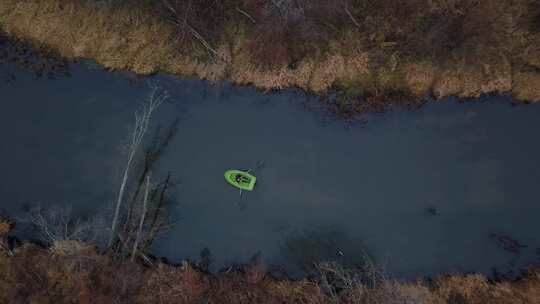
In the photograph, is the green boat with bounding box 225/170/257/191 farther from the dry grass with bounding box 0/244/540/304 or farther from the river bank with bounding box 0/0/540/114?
the river bank with bounding box 0/0/540/114

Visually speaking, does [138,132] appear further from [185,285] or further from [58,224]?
[185,285]

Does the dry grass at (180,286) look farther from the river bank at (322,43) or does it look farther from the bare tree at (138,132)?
the river bank at (322,43)

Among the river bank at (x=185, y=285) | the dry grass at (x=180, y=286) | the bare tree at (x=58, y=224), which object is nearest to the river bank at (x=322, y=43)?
the bare tree at (x=58, y=224)

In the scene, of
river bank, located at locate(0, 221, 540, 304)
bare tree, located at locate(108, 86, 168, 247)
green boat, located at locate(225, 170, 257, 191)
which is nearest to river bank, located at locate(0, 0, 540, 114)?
bare tree, located at locate(108, 86, 168, 247)

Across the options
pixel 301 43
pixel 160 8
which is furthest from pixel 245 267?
pixel 160 8

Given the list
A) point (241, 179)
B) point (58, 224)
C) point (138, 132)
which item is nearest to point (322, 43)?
point (241, 179)

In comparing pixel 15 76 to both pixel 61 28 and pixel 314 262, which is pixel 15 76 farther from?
pixel 314 262
